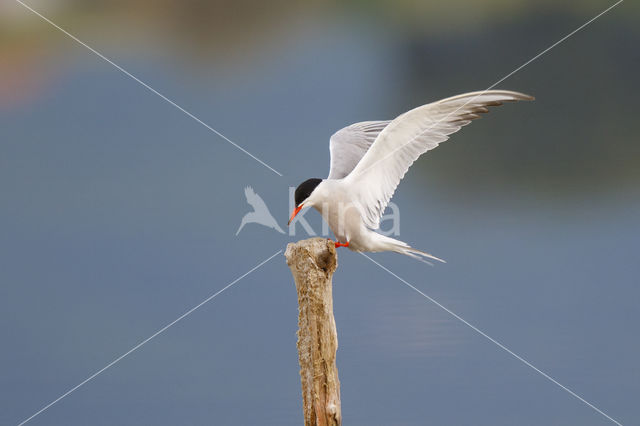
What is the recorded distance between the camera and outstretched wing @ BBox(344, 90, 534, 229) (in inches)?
132

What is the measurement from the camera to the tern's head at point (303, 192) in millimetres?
3316

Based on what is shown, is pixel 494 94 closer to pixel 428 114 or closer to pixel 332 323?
pixel 428 114

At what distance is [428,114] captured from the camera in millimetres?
3393

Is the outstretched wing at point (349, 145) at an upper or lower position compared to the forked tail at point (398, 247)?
upper

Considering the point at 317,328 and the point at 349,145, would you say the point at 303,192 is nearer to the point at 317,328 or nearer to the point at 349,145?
the point at 317,328

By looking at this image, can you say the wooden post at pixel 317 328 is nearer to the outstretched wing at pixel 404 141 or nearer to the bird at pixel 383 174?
the bird at pixel 383 174

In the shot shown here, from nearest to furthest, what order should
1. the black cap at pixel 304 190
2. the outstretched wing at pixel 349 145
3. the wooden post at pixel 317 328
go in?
the wooden post at pixel 317 328
the black cap at pixel 304 190
the outstretched wing at pixel 349 145

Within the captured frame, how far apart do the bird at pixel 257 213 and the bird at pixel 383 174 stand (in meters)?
0.41

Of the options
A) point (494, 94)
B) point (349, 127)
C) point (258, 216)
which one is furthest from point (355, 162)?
point (494, 94)

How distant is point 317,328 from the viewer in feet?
10.3

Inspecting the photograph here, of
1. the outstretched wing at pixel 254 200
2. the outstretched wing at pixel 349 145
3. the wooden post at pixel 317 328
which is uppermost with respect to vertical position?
the outstretched wing at pixel 349 145

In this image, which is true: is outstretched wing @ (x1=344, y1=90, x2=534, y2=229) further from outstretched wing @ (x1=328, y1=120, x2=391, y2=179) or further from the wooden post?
the wooden post

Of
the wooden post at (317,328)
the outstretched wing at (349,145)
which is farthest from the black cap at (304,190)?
the outstretched wing at (349,145)

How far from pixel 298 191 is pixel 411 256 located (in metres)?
0.76
